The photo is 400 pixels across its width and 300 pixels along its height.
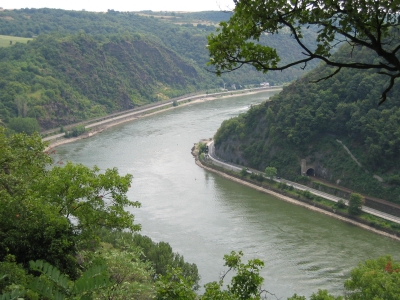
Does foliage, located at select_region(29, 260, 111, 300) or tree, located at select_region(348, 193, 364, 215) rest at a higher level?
foliage, located at select_region(29, 260, 111, 300)

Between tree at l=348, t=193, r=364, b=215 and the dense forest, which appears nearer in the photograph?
tree at l=348, t=193, r=364, b=215

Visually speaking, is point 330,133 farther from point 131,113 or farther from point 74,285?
point 131,113

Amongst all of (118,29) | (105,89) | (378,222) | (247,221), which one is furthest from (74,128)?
(118,29)

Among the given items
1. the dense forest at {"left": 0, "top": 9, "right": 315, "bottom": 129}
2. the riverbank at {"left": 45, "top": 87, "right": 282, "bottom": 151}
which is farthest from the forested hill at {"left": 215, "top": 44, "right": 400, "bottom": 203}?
the dense forest at {"left": 0, "top": 9, "right": 315, "bottom": 129}

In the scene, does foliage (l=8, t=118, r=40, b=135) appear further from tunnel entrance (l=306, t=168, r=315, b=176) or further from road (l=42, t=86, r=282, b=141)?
tunnel entrance (l=306, t=168, r=315, b=176)

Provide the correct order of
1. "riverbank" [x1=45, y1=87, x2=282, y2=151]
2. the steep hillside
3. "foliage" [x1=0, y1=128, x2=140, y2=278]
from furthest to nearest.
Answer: the steep hillside
"riverbank" [x1=45, y1=87, x2=282, y2=151]
"foliage" [x1=0, y1=128, x2=140, y2=278]

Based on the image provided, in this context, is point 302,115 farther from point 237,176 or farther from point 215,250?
point 215,250
